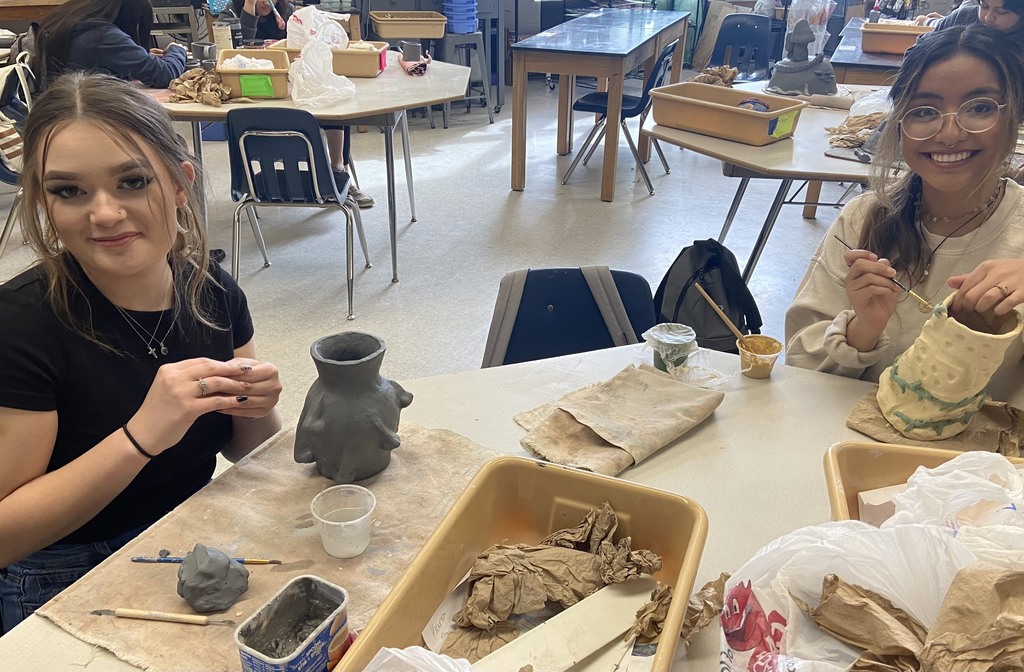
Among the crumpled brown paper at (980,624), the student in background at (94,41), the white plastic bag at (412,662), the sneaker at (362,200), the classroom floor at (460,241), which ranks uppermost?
the student in background at (94,41)

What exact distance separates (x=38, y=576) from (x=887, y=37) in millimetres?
4308

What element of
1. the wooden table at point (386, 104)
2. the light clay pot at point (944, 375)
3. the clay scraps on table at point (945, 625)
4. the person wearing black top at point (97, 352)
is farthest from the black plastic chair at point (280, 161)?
the clay scraps on table at point (945, 625)

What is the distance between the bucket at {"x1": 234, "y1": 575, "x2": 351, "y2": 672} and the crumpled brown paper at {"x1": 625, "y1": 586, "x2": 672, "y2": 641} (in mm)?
286

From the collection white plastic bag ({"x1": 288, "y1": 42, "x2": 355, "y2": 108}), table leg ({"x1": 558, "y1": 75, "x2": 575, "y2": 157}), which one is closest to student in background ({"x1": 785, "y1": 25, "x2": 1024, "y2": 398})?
white plastic bag ({"x1": 288, "y1": 42, "x2": 355, "y2": 108})

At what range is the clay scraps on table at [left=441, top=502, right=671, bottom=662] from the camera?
0.73 meters

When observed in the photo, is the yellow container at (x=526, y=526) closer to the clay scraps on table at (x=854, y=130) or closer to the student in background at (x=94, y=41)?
the clay scraps on table at (x=854, y=130)

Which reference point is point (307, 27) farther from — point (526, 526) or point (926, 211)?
point (526, 526)

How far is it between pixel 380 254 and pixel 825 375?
2.68m

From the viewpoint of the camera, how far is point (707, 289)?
182cm

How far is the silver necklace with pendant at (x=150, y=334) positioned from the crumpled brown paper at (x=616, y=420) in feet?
1.77

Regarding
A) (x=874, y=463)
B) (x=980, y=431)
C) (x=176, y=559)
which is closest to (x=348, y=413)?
(x=176, y=559)

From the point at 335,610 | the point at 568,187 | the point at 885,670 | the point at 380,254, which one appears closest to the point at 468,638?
the point at 335,610

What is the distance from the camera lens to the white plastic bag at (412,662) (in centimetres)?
59

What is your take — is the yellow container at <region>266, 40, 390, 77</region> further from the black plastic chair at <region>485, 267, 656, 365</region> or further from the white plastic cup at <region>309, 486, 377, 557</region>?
the white plastic cup at <region>309, 486, 377, 557</region>
